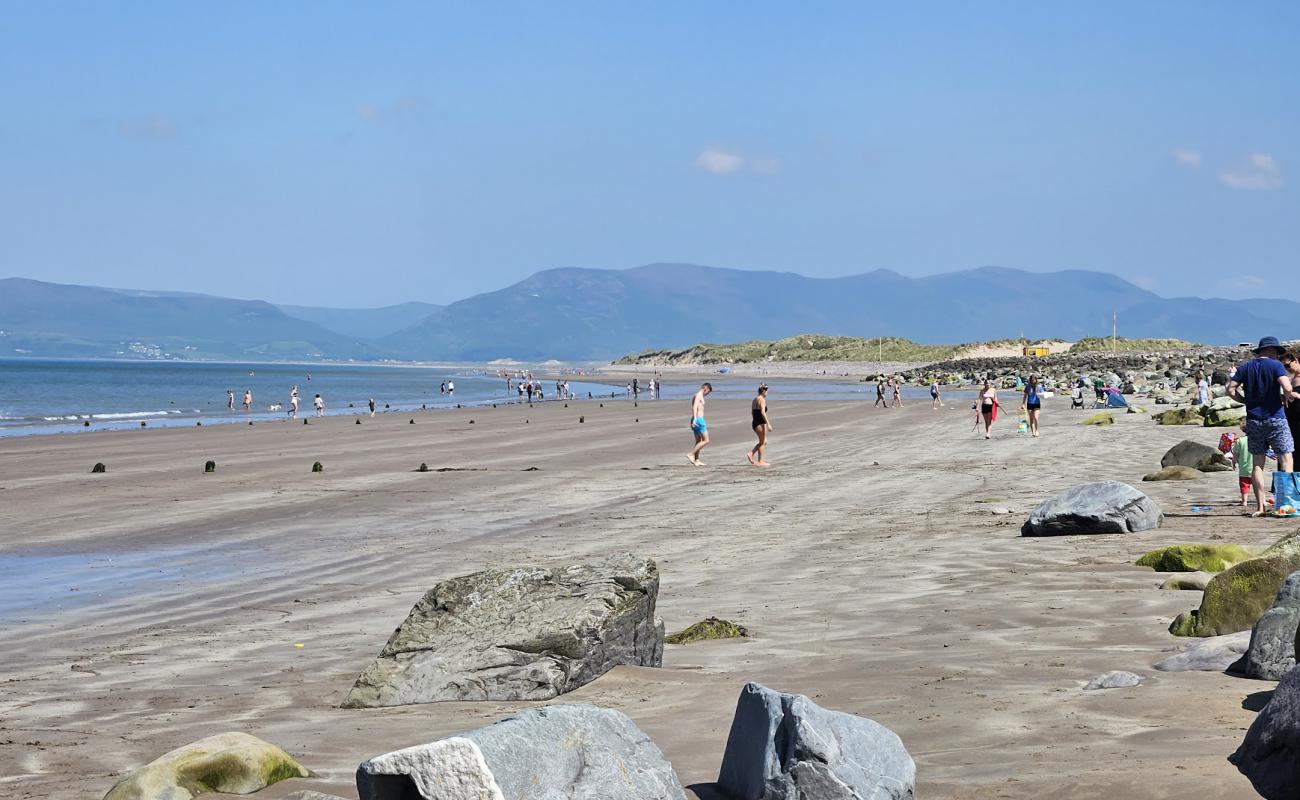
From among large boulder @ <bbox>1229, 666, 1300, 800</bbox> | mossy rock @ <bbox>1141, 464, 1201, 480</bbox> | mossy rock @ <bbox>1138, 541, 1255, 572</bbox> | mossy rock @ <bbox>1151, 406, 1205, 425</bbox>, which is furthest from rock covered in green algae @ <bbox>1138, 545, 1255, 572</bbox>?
mossy rock @ <bbox>1151, 406, 1205, 425</bbox>

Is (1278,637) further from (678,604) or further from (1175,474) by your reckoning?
(1175,474)

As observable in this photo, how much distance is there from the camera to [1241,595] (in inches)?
320

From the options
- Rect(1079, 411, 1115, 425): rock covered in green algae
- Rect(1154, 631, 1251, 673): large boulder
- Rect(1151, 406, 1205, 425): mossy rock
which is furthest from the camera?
Rect(1079, 411, 1115, 425): rock covered in green algae

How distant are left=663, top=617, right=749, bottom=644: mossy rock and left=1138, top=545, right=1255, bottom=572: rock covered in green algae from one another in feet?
12.9

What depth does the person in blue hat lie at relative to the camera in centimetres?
1414

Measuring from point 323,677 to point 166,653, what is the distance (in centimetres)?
178

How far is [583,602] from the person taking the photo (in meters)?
7.99

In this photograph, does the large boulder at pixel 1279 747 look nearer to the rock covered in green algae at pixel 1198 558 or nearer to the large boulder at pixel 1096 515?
the rock covered in green algae at pixel 1198 558

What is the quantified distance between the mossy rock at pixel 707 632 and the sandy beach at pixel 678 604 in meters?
0.22

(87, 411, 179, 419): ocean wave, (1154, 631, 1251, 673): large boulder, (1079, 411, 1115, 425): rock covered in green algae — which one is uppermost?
(1154, 631, 1251, 673): large boulder

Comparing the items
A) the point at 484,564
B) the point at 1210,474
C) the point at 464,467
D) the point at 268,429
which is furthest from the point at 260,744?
the point at 268,429

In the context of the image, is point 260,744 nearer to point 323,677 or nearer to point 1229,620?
point 323,677

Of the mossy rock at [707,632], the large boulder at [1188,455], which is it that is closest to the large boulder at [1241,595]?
the mossy rock at [707,632]

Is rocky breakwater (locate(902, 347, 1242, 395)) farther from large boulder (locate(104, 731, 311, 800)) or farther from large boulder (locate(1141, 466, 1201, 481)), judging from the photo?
large boulder (locate(104, 731, 311, 800))
